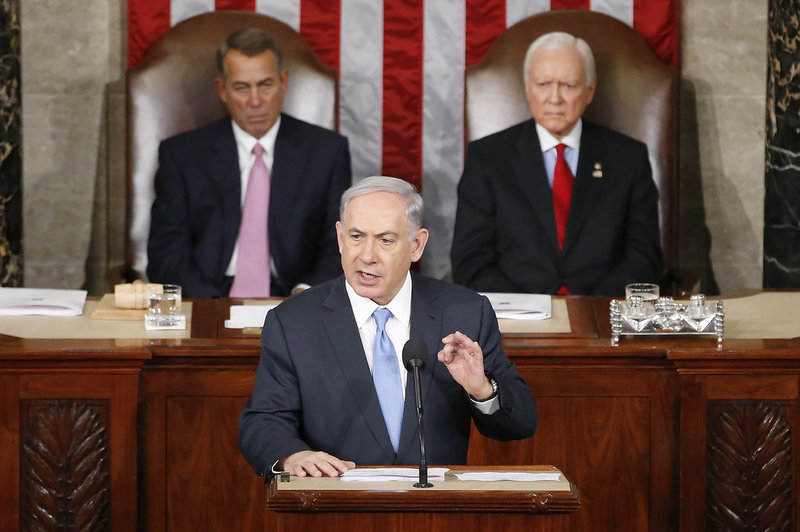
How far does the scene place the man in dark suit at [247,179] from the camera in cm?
550

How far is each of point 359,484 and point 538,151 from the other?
3.26 m

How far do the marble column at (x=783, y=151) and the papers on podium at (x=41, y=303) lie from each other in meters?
3.10

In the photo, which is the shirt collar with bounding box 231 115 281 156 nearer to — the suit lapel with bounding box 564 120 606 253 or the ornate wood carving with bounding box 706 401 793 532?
the suit lapel with bounding box 564 120 606 253

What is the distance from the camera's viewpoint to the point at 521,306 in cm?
426

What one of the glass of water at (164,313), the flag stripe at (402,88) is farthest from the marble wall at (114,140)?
the glass of water at (164,313)

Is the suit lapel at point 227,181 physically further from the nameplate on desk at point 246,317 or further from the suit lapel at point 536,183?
the nameplate on desk at point 246,317

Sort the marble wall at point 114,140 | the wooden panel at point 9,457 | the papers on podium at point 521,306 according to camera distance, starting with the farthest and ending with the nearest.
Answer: the marble wall at point 114,140
the papers on podium at point 521,306
the wooden panel at point 9,457

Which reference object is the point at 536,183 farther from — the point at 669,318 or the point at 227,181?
the point at 669,318

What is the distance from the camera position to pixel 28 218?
6387 mm

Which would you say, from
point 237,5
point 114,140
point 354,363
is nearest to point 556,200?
point 237,5

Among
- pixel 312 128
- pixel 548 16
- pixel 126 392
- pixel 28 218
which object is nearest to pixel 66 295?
pixel 126 392

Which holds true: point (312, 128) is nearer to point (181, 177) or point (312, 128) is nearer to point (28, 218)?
point (181, 177)

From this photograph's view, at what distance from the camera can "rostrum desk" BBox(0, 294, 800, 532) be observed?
11.9ft

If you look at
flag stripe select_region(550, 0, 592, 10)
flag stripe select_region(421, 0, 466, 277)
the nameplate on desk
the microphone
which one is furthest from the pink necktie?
the microphone
